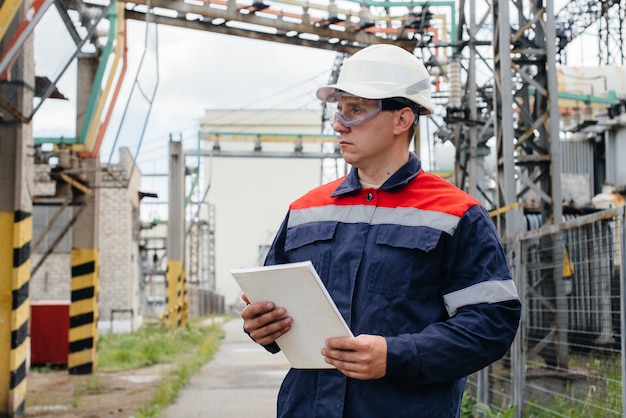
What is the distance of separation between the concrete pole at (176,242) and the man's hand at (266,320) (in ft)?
77.3

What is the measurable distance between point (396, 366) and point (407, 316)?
21 cm

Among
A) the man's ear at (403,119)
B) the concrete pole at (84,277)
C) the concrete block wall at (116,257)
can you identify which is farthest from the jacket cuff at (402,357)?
the concrete block wall at (116,257)

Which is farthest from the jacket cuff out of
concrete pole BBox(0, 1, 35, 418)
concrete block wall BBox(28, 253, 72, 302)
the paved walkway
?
concrete block wall BBox(28, 253, 72, 302)

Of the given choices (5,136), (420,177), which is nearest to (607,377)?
(420,177)

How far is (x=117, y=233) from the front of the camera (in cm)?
2961

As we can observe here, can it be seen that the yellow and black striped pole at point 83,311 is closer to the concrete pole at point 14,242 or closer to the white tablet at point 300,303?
the concrete pole at point 14,242

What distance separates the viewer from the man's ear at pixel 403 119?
126 inches

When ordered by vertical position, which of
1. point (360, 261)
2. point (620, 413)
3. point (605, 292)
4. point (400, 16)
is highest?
point (400, 16)

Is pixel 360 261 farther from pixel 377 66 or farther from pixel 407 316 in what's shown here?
pixel 377 66

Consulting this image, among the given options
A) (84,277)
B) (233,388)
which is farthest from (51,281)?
(233,388)

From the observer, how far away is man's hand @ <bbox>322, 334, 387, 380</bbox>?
2.70 metres

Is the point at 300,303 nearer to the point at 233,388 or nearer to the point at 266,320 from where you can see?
the point at 266,320

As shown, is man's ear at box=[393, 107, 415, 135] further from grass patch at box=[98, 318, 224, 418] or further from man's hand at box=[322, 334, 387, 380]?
grass patch at box=[98, 318, 224, 418]

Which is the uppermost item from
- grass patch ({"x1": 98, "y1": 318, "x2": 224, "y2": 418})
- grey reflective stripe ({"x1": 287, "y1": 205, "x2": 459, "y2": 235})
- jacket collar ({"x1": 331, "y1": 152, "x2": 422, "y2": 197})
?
jacket collar ({"x1": 331, "y1": 152, "x2": 422, "y2": 197})
